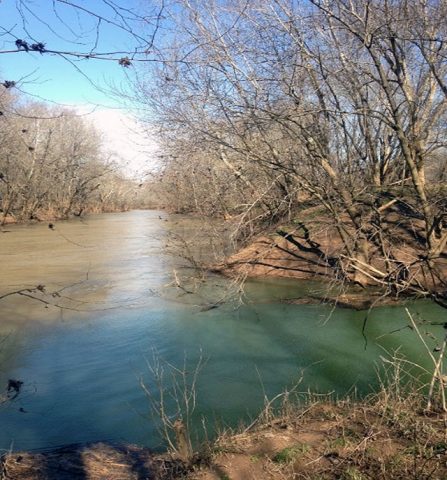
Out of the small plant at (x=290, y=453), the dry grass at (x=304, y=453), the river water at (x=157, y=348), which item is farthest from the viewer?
the river water at (x=157, y=348)

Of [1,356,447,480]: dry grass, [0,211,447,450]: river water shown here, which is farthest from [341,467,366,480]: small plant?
[0,211,447,450]: river water

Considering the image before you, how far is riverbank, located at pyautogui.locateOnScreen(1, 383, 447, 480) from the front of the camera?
12.3 feet

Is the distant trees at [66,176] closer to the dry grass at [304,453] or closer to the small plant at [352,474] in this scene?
the dry grass at [304,453]

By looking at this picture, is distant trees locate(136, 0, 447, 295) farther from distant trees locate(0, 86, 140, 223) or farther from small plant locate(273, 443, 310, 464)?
distant trees locate(0, 86, 140, 223)

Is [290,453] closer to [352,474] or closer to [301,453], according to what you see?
[301,453]

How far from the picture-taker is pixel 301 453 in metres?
4.08

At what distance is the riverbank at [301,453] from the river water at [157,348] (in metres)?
0.58

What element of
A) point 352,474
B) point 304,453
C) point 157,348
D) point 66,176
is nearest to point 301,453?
point 304,453

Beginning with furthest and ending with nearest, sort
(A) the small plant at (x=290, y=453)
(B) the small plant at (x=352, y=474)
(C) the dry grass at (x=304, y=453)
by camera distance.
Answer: (A) the small plant at (x=290, y=453) → (C) the dry grass at (x=304, y=453) → (B) the small plant at (x=352, y=474)

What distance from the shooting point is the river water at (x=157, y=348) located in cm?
566

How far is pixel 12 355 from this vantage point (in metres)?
7.70

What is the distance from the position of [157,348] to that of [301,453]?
424 cm

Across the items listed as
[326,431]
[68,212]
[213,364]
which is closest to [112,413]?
[213,364]

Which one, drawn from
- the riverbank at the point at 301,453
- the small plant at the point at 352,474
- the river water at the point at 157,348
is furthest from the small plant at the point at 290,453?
the river water at the point at 157,348
